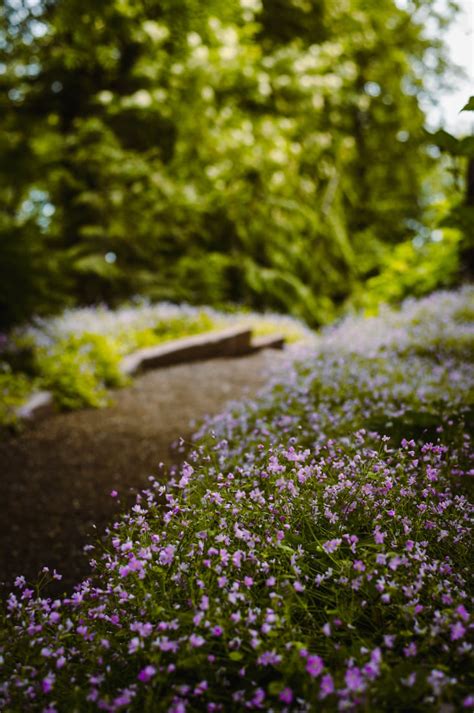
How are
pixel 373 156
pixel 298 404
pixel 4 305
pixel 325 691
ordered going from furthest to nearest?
1. pixel 373 156
2. pixel 4 305
3. pixel 298 404
4. pixel 325 691

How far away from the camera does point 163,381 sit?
7.29 m

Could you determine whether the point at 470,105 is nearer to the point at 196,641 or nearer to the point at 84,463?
the point at 196,641

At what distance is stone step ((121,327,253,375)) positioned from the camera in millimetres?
7750

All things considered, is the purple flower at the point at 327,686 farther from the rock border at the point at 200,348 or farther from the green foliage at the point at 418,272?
the green foliage at the point at 418,272

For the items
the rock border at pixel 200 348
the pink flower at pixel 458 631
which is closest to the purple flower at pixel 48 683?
the pink flower at pixel 458 631

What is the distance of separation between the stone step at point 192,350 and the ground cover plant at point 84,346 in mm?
296

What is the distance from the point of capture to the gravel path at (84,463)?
352cm

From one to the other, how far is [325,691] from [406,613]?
0.42 meters

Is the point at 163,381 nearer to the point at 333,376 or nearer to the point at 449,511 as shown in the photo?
the point at 333,376

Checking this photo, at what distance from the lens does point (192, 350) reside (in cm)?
844

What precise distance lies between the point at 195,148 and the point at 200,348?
430 cm

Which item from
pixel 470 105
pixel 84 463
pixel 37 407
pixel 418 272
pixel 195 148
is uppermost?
pixel 195 148

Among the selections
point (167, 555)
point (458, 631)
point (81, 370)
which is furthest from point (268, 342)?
point (458, 631)

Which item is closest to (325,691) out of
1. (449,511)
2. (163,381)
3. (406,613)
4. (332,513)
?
(406,613)
